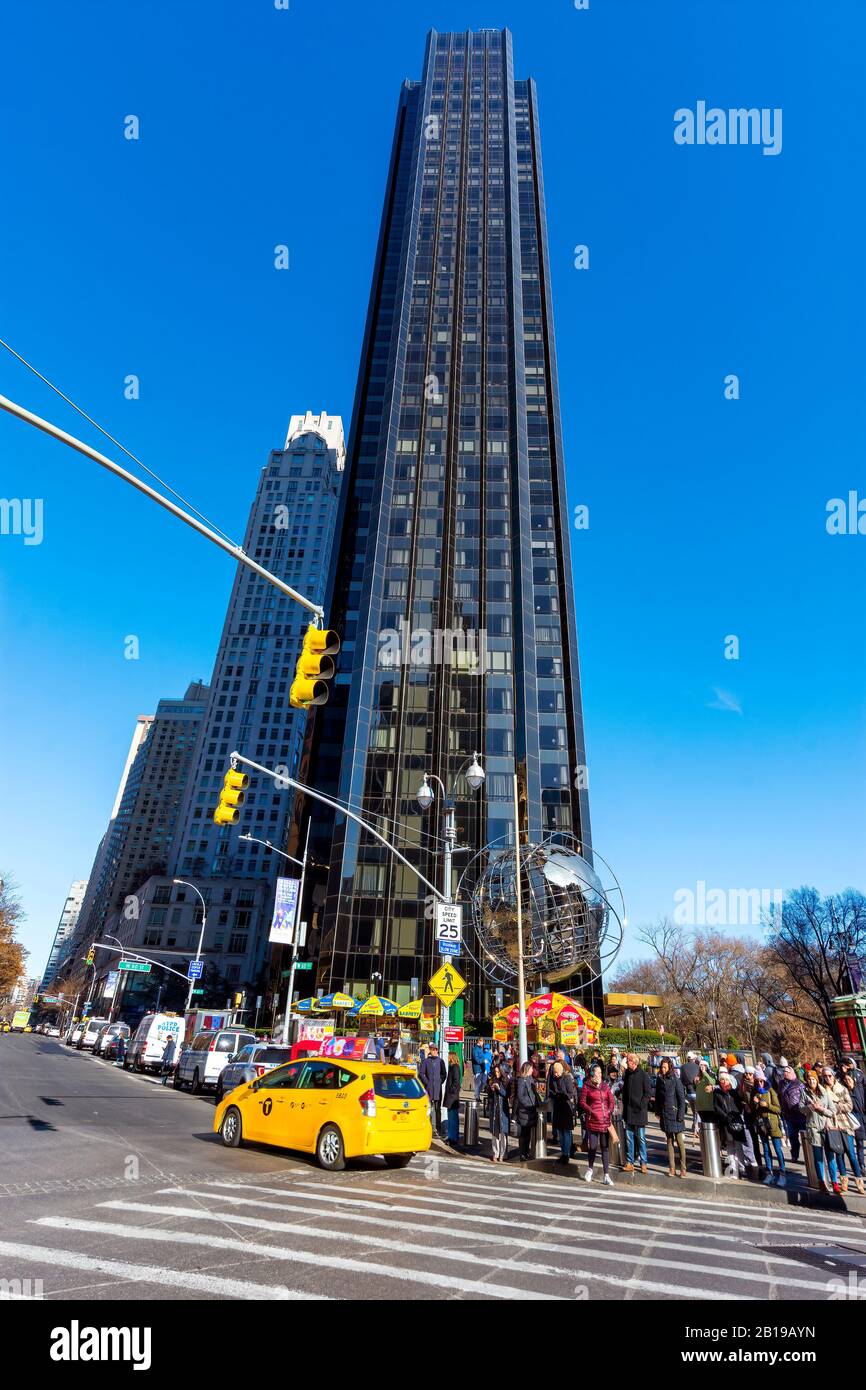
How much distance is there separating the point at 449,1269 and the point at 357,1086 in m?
6.25

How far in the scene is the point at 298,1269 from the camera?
19.5 ft

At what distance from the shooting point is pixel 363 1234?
732 centimetres

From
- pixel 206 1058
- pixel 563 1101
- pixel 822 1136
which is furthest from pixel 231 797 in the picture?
pixel 206 1058

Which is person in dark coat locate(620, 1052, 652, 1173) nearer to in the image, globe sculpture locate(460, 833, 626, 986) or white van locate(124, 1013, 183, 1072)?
globe sculpture locate(460, 833, 626, 986)

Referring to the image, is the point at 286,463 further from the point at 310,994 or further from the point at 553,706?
the point at 310,994

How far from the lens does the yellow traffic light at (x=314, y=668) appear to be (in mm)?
9109

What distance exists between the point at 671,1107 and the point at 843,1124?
10.3 ft

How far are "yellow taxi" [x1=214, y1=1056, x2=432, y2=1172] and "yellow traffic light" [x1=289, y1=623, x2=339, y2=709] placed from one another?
23.0 ft

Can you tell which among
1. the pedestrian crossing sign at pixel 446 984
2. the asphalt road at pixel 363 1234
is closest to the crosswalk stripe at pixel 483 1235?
the asphalt road at pixel 363 1234

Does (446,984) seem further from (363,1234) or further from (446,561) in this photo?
(446,561)

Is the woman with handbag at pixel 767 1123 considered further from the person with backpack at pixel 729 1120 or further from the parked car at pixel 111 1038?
the parked car at pixel 111 1038

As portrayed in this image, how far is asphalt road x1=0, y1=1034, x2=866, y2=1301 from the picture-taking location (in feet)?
18.6

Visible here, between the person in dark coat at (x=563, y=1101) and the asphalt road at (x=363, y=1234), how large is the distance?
1.17 m

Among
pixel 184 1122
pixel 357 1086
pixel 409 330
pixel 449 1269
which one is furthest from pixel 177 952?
pixel 449 1269
